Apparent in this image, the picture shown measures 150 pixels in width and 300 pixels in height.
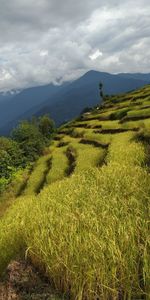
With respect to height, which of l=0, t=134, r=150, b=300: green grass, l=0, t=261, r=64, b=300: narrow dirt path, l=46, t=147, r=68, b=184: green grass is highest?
l=0, t=134, r=150, b=300: green grass

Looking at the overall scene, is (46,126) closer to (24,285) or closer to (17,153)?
(17,153)

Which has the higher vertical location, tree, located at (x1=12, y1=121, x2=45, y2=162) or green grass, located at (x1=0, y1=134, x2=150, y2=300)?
green grass, located at (x1=0, y1=134, x2=150, y2=300)

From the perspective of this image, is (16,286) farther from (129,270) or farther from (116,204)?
(116,204)

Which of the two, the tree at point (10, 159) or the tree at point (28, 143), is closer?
the tree at point (10, 159)

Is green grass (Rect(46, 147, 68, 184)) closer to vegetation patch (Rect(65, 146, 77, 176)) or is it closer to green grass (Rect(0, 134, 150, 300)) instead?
vegetation patch (Rect(65, 146, 77, 176))

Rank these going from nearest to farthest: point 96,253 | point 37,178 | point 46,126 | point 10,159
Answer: point 96,253 < point 37,178 < point 10,159 < point 46,126

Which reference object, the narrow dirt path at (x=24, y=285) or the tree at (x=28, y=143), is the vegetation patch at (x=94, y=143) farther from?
the narrow dirt path at (x=24, y=285)

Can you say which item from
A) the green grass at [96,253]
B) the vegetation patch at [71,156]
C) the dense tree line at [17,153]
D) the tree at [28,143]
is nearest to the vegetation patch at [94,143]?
the vegetation patch at [71,156]

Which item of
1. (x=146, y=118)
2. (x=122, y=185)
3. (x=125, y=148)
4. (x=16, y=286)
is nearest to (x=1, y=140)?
(x=146, y=118)

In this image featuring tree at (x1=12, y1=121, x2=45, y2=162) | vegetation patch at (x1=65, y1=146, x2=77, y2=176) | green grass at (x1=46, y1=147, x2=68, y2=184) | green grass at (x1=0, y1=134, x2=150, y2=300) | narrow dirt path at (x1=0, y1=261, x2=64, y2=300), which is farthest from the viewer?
tree at (x1=12, y1=121, x2=45, y2=162)

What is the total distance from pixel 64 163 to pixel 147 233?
1073 inches

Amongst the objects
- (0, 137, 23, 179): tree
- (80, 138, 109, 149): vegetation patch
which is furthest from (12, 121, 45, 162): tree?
(80, 138, 109, 149): vegetation patch

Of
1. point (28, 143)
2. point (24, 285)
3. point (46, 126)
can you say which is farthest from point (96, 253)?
point (46, 126)

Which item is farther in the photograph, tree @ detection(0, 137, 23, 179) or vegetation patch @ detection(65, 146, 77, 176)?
tree @ detection(0, 137, 23, 179)
